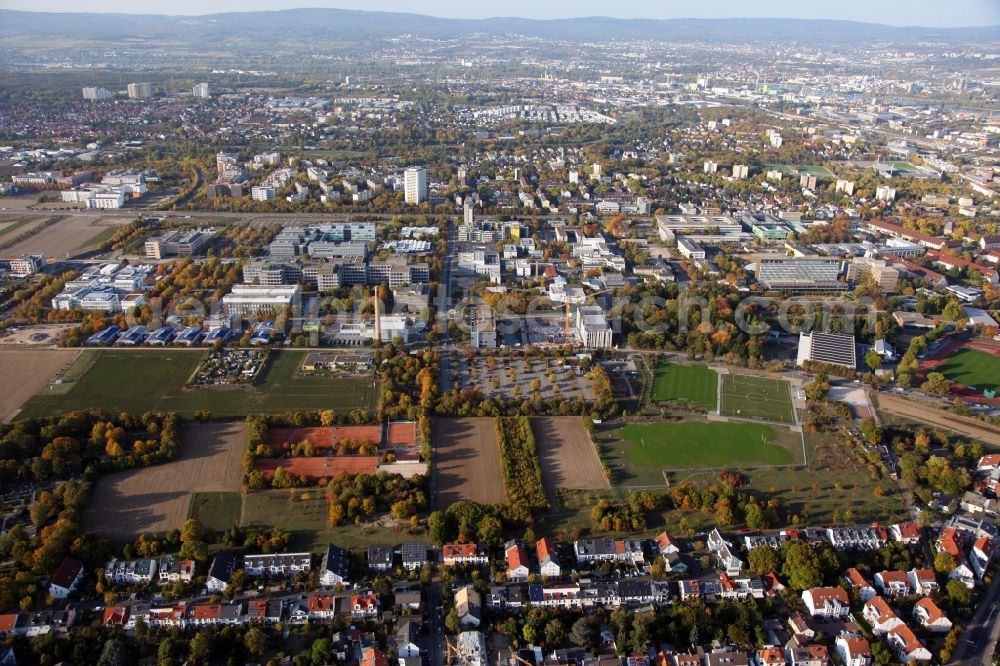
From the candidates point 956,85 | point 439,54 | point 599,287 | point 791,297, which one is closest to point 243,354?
point 599,287

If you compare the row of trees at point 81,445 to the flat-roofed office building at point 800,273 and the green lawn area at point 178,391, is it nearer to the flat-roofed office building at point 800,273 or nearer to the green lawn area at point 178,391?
the green lawn area at point 178,391

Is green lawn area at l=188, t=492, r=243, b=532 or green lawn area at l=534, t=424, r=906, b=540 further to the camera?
green lawn area at l=534, t=424, r=906, b=540

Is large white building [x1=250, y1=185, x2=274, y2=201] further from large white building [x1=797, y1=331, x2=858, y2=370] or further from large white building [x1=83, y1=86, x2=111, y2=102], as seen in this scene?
large white building [x1=83, y1=86, x2=111, y2=102]

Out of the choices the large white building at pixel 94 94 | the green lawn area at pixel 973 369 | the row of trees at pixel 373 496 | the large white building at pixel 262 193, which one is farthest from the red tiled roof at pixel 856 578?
the large white building at pixel 94 94

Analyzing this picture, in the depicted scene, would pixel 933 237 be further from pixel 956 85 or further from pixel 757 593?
pixel 956 85

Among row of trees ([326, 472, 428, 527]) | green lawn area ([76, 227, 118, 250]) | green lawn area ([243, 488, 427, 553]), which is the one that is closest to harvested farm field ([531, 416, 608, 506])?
row of trees ([326, 472, 428, 527])

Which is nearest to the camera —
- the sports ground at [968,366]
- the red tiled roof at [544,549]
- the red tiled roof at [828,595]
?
A: the red tiled roof at [828,595]
